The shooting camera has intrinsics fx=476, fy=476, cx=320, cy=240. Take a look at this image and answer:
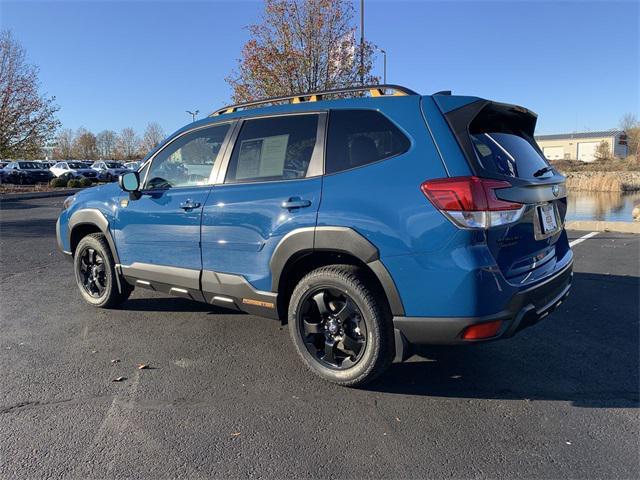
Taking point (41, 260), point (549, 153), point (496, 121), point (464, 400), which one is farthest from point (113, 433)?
point (549, 153)

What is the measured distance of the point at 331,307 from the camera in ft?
10.9

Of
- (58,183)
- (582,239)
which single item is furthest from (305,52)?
(58,183)

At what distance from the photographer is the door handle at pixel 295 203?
10.6 ft

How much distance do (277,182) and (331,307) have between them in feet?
3.21

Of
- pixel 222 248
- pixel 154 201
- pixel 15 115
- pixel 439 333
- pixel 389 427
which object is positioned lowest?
pixel 389 427

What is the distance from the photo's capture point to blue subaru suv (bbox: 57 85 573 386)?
2.77 metres

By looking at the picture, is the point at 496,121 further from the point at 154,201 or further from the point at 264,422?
the point at 154,201

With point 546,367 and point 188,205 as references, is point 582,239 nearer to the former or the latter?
point 546,367

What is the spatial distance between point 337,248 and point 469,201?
34.4 inches

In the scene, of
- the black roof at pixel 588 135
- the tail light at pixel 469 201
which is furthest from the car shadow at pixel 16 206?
the black roof at pixel 588 135

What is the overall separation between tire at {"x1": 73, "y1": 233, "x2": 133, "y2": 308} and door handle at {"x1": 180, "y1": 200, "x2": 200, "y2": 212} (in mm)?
1345

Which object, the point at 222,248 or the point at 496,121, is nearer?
the point at 496,121

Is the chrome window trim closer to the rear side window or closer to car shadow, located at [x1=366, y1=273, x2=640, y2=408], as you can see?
the rear side window

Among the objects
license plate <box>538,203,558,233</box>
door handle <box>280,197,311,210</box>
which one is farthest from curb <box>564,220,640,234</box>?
door handle <box>280,197,311,210</box>
